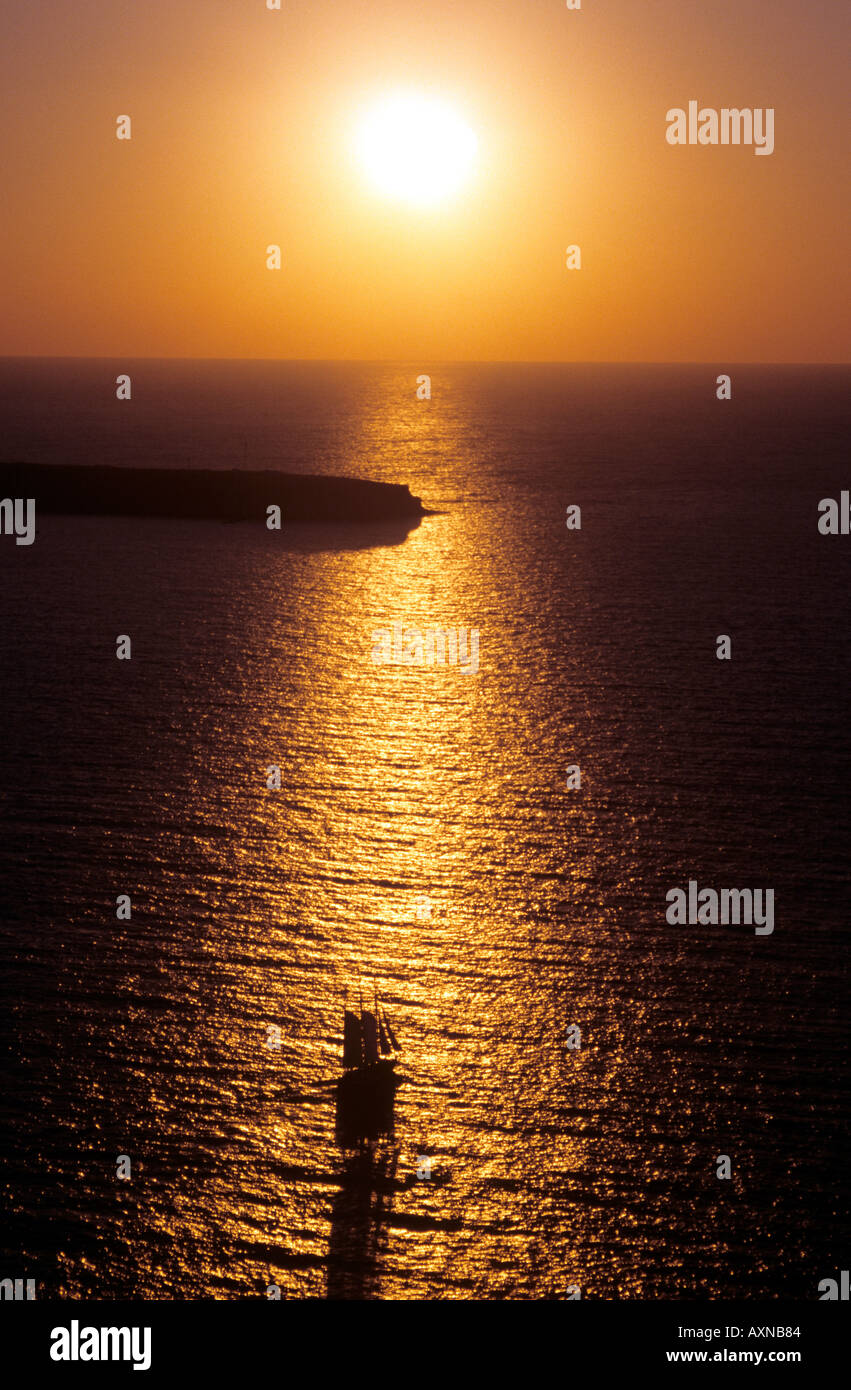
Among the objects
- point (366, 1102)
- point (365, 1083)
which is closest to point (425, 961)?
point (365, 1083)

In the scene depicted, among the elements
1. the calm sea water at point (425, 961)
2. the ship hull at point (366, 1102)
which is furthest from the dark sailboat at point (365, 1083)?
the calm sea water at point (425, 961)

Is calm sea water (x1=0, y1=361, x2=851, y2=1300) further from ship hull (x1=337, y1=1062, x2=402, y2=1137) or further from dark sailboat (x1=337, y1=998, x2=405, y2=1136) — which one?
dark sailboat (x1=337, y1=998, x2=405, y2=1136)

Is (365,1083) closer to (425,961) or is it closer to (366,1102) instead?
(366,1102)

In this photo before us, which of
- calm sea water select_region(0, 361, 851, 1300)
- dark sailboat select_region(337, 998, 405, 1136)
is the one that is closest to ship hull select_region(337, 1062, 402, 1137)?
dark sailboat select_region(337, 998, 405, 1136)

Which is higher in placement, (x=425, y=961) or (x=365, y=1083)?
(x=425, y=961)

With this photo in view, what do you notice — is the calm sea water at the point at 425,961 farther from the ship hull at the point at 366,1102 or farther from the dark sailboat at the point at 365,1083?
the dark sailboat at the point at 365,1083

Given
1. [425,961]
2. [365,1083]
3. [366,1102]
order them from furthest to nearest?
[425,961], [365,1083], [366,1102]
